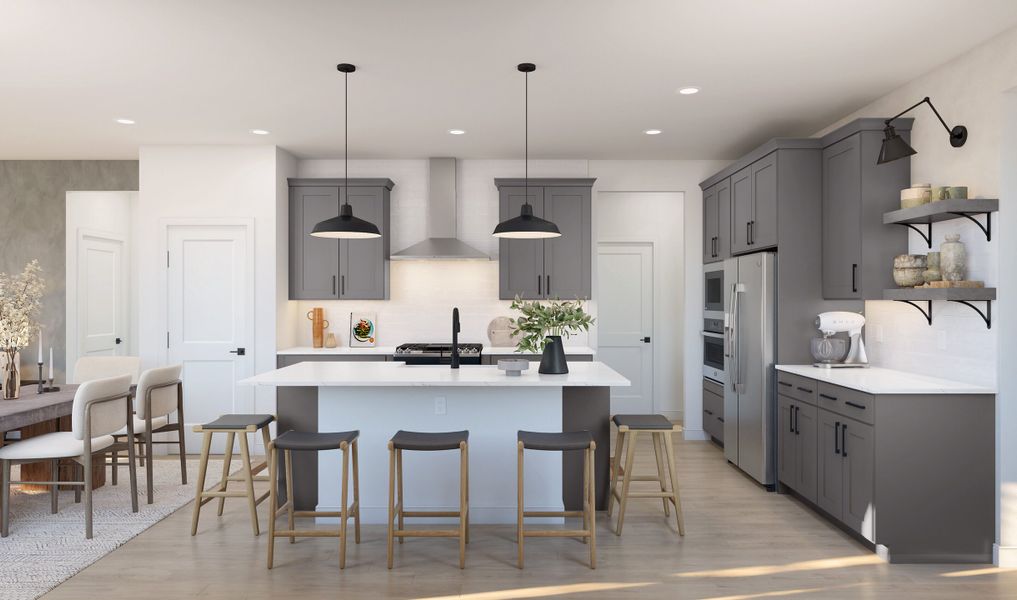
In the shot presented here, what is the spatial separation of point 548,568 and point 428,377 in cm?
120

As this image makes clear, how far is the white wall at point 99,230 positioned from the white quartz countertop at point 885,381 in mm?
6737

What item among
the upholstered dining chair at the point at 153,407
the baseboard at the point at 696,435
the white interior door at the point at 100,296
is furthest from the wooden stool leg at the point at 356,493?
the white interior door at the point at 100,296

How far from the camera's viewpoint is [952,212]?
11.6ft

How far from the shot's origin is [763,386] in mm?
4801

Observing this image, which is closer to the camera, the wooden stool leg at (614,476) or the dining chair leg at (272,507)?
the dining chair leg at (272,507)

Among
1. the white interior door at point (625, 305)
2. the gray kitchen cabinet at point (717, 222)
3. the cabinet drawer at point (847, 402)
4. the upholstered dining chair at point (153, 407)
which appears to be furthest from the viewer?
the white interior door at point (625, 305)

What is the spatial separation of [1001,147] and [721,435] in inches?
129

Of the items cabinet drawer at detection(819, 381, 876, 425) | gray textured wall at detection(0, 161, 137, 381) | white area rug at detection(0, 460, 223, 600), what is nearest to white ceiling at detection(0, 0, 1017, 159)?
gray textured wall at detection(0, 161, 137, 381)

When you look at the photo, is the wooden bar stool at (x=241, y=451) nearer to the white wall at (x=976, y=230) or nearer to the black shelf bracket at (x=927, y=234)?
the white wall at (x=976, y=230)

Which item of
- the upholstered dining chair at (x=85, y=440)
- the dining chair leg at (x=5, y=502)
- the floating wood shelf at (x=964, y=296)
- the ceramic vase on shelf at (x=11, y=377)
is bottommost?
the dining chair leg at (x=5, y=502)

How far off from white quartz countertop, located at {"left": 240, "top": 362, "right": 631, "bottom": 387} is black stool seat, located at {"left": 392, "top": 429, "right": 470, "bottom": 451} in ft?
0.92

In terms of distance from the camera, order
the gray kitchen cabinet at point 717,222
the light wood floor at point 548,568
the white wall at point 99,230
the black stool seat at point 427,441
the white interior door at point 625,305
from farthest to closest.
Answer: the white interior door at point 625,305 → the white wall at point 99,230 → the gray kitchen cabinet at point 717,222 → the black stool seat at point 427,441 → the light wood floor at point 548,568

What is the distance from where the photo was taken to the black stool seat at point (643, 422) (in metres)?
3.85

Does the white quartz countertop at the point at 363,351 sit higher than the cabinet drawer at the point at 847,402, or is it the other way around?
the white quartz countertop at the point at 363,351
